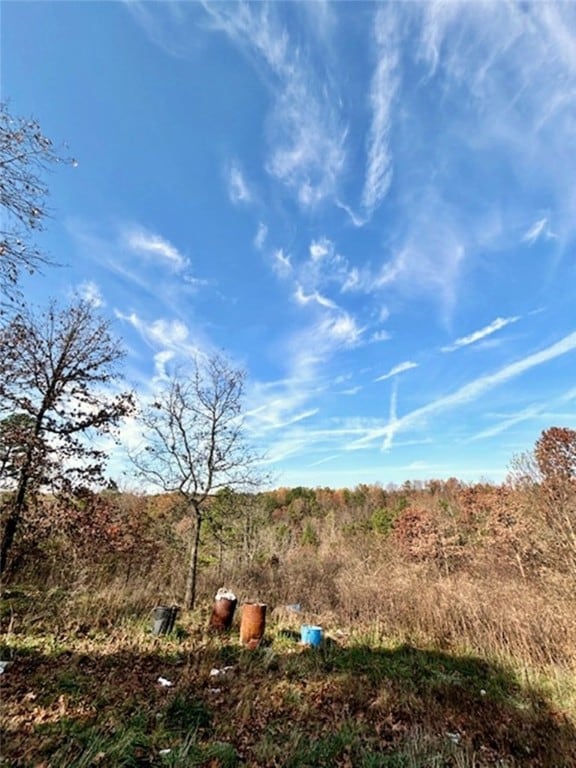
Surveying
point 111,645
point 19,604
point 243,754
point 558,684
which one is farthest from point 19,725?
point 558,684

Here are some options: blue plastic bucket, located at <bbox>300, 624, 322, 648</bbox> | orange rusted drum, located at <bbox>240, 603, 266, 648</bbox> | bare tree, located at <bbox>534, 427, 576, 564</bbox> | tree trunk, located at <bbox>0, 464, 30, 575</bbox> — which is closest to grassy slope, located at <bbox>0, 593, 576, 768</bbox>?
blue plastic bucket, located at <bbox>300, 624, 322, 648</bbox>

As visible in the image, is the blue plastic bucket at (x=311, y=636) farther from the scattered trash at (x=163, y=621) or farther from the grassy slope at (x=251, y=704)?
the scattered trash at (x=163, y=621)

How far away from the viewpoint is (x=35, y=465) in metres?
7.33

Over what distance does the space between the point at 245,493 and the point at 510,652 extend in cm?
608

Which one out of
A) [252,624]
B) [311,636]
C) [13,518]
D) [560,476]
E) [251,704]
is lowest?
[251,704]

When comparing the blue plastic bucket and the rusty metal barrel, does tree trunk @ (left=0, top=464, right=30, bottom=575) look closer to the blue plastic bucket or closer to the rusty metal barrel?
the rusty metal barrel

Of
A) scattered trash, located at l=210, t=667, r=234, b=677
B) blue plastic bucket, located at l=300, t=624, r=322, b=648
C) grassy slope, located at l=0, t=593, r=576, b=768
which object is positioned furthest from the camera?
blue plastic bucket, located at l=300, t=624, r=322, b=648

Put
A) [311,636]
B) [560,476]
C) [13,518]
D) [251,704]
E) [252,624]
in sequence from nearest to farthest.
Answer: [251,704] < [252,624] < [311,636] < [13,518] < [560,476]

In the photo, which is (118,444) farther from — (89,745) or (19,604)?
(89,745)

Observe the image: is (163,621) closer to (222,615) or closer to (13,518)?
(222,615)

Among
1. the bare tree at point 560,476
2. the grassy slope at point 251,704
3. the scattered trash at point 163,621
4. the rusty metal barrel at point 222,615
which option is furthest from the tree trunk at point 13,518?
the bare tree at point 560,476

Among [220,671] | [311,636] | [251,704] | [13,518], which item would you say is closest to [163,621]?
[220,671]

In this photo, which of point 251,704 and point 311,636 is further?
point 311,636

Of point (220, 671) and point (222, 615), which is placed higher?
point (222, 615)
